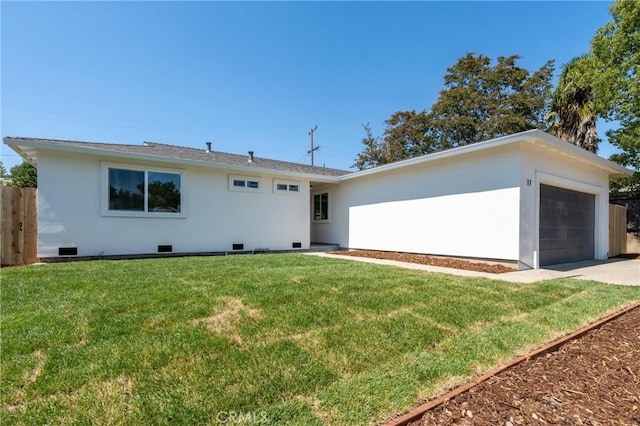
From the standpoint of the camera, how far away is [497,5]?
10.3 metres

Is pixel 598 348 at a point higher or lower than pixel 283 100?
lower

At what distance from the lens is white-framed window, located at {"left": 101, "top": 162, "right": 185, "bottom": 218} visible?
8.54m

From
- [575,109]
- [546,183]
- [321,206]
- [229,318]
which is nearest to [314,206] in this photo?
[321,206]

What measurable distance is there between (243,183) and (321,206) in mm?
4817

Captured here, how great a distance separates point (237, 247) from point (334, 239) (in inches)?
184

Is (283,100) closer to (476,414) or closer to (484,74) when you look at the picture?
(484,74)

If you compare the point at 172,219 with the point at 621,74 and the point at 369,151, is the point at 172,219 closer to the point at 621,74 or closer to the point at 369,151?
the point at 621,74

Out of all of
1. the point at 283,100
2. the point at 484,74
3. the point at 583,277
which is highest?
the point at 484,74

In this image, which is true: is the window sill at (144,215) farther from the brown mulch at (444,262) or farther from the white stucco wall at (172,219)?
the brown mulch at (444,262)

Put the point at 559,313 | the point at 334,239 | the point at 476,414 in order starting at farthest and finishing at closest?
the point at 334,239, the point at 559,313, the point at 476,414

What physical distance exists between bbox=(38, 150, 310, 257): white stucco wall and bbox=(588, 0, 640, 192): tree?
12739 millimetres

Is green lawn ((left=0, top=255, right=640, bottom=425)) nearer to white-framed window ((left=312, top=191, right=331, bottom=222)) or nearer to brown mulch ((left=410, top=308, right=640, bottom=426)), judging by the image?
brown mulch ((left=410, top=308, right=640, bottom=426))

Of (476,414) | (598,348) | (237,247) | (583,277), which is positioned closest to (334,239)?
(237,247)

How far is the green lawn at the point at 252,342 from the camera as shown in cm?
187
